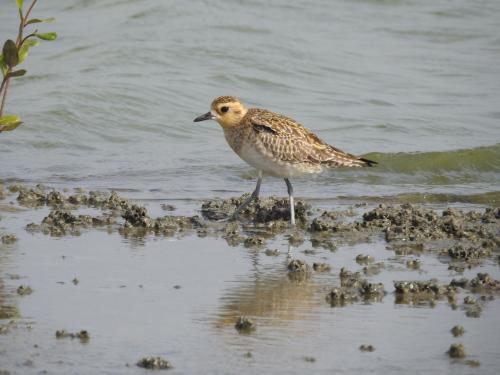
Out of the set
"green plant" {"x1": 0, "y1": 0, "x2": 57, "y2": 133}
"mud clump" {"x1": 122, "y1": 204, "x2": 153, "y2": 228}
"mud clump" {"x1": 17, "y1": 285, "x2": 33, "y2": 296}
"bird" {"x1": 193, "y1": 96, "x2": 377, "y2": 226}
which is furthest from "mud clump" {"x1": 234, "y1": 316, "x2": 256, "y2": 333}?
"bird" {"x1": 193, "y1": 96, "x2": 377, "y2": 226}

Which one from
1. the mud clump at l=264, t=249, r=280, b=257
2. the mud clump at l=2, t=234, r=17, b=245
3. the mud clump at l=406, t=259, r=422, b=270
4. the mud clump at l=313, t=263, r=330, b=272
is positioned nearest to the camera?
the mud clump at l=313, t=263, r=330, b=272

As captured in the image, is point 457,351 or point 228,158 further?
point 228,158

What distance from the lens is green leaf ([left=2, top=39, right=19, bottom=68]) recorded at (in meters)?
8.59

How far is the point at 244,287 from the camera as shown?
764 cm

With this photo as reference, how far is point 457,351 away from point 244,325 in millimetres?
1345

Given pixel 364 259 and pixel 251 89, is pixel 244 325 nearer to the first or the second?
pixel 364 259

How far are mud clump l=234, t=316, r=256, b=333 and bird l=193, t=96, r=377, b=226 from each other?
386 centimetres

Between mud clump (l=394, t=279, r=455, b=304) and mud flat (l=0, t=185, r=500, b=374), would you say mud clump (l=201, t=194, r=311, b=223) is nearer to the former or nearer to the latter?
mud flat (l=0, t=185, r=500, b=374)

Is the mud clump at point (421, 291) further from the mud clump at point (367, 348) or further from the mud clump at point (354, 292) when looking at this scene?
the mud clump at point (367, 348)

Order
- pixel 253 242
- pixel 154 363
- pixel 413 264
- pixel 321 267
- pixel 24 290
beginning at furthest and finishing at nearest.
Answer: pixel 253 242 → pixel 413 264 → pixel 321 267 → pixel 24 290 → pixel 154 363

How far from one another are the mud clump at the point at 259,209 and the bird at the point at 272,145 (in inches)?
4.2

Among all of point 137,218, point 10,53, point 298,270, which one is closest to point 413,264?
point 298,270

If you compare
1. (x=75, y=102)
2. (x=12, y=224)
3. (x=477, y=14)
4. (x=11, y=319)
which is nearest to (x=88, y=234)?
(x=12, y=224)

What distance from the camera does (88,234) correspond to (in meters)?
9.28
